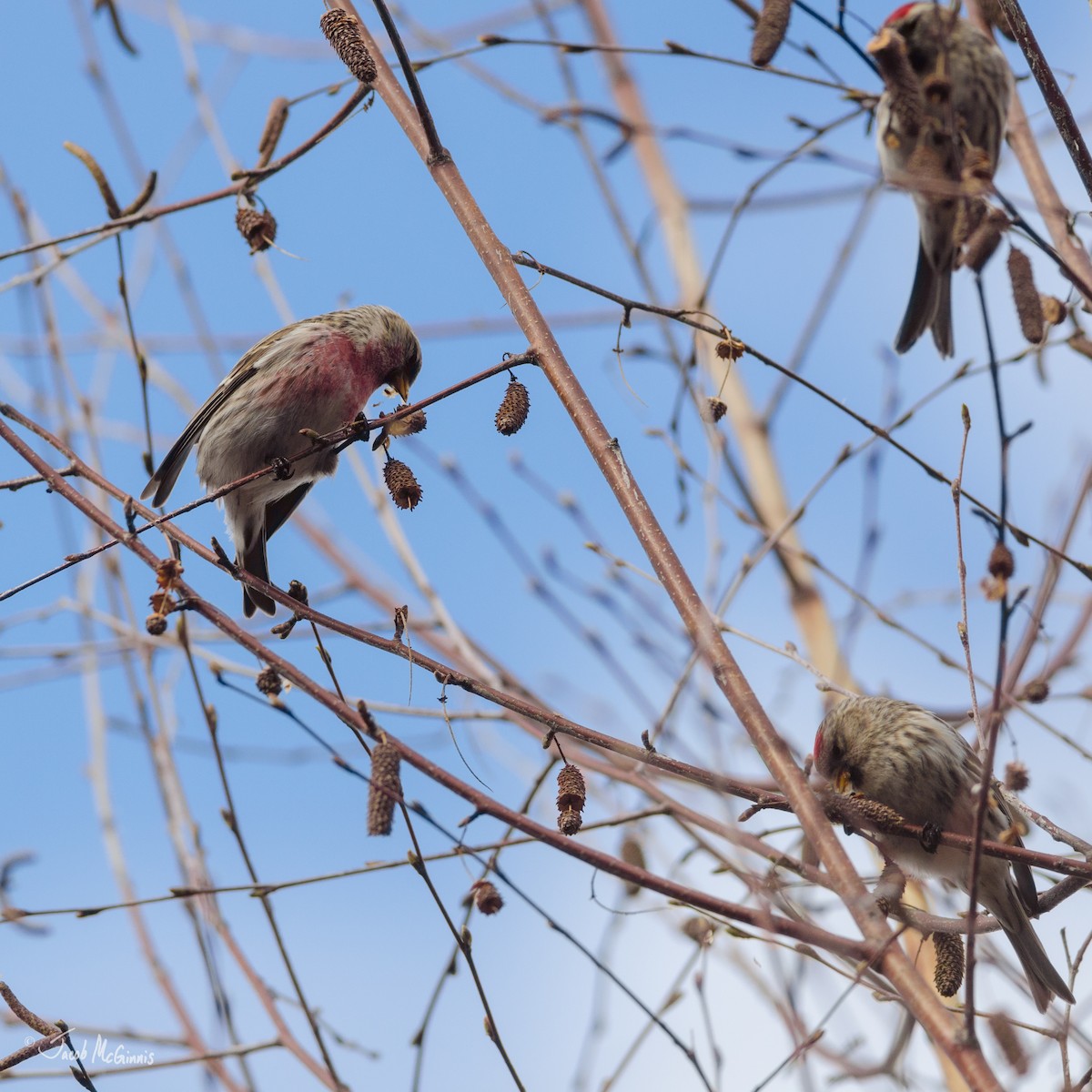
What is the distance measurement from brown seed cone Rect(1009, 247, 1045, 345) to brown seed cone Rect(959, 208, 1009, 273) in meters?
0.50

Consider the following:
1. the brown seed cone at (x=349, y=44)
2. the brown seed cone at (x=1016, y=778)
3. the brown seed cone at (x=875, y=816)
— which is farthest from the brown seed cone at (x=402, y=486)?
the brown seed cone at (x=1016, y=778)

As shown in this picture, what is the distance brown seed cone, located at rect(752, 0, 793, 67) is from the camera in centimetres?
273

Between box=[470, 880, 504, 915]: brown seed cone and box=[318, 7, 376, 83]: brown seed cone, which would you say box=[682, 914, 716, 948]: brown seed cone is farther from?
box=[318, 7, 376, 83]: brown seed cone

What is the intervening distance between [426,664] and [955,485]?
0.98 metres

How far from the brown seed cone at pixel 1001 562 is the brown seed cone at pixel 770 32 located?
1.23 m

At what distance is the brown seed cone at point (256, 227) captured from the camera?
2.97 metres

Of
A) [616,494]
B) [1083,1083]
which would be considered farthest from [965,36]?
[1083,1083]

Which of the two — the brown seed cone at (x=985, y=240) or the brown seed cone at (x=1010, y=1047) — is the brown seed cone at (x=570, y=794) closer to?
the brown seed cone at (x=985, y=240)

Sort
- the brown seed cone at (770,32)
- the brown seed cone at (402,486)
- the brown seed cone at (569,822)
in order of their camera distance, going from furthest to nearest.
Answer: the brown seed cone at (770,32) → the brown seed cone at (402,486) → the brown seed cone at (569,822)

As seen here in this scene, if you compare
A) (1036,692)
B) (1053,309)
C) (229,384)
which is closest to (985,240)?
(1053,309)

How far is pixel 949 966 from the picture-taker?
2355 millimetres

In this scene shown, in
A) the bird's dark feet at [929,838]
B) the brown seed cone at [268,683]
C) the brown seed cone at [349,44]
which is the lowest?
the bird's dark feet at [929,838]

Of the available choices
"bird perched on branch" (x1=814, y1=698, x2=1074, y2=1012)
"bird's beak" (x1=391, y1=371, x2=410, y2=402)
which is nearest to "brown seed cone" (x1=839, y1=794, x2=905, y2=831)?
"bird perched on branch" (x1=814, y1=698, x2=1074, y2=1012)

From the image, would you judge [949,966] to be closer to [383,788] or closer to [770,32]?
[383,788]
